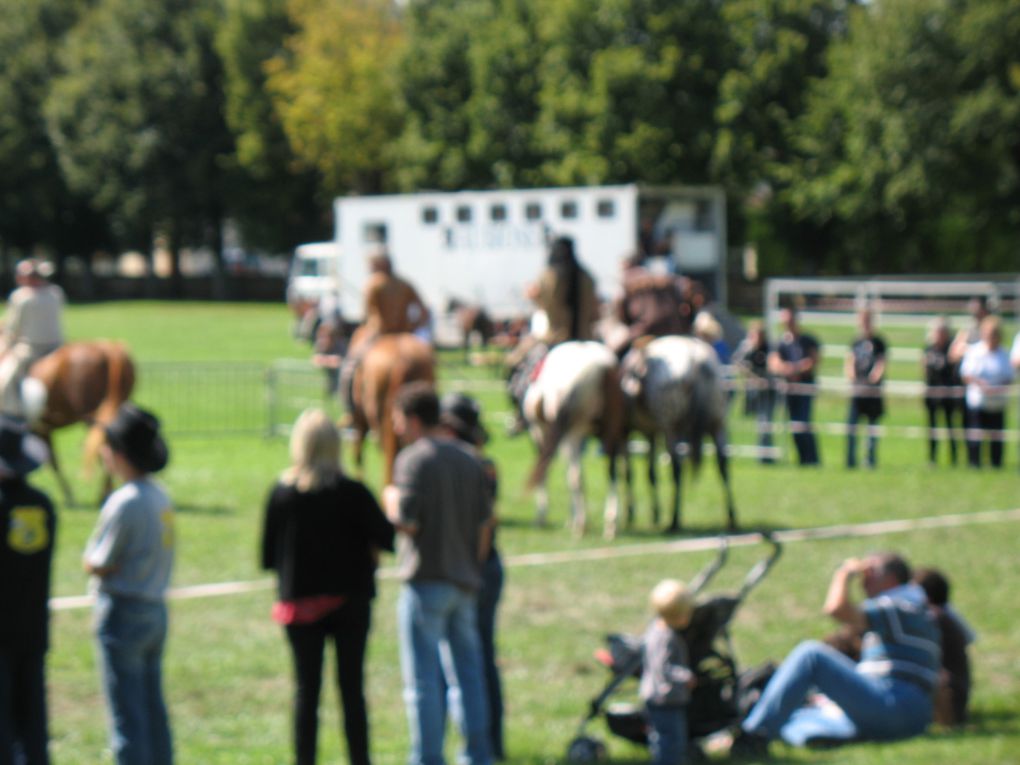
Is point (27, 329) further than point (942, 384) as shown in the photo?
No

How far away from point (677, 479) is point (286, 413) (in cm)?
1212

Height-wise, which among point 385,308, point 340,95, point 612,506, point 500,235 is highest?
point 340,95

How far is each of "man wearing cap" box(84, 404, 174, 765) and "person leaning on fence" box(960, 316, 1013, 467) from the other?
14.4 metres

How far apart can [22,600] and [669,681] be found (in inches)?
115

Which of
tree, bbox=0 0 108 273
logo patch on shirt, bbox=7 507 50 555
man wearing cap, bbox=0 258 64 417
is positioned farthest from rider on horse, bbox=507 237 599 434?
tree, bbox=0 0 108 273

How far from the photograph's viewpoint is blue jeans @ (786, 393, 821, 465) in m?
20.5

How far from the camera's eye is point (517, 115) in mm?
59969

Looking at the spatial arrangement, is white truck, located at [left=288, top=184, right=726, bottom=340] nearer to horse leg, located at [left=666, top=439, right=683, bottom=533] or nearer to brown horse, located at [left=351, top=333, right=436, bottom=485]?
horse leg, located at [left=666, top=439, right=683, bottom=533]

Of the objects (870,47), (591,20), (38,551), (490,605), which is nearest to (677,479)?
(490,605)

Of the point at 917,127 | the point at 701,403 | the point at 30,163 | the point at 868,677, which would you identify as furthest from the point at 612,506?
the point at 30,163

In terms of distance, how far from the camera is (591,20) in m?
57.6

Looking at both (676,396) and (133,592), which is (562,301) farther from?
(133,592)

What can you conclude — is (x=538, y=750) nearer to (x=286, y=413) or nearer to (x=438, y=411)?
(x=438, y=411)

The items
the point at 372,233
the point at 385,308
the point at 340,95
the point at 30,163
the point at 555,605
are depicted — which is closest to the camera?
the point at 555,605
